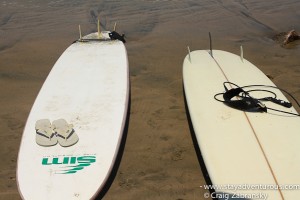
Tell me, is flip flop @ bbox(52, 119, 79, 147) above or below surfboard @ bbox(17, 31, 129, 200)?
above

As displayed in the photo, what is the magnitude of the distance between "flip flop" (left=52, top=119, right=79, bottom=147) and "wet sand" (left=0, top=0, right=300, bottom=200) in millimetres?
613

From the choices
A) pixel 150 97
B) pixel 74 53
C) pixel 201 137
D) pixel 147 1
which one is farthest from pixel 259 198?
pixel 147 1

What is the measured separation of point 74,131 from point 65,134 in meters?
0.12

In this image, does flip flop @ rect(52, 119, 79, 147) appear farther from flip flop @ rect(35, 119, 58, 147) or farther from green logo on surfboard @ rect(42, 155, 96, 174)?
green logo on surfboard @ rect(42, 155, 96, 174)

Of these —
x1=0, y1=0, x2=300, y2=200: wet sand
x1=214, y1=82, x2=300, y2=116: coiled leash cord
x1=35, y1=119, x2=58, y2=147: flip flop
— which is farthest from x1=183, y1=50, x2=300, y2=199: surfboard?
x1=35, y1=119, x2=58, y2=147: flip flop

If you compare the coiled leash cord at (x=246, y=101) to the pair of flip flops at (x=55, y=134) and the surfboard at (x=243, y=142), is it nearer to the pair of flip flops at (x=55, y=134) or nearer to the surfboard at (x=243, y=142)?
the surfboard at (x=243, y=142)

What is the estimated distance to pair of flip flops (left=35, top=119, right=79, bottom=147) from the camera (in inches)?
150

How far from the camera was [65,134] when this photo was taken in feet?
12.7

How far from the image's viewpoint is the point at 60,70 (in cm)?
548

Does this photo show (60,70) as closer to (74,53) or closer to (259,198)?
(74,53)

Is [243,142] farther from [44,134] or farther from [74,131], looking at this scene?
[44,134]

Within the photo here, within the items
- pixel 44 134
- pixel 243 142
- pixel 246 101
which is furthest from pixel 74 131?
pixel 246 101

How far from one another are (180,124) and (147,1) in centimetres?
593

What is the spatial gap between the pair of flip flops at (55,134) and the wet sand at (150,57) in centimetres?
52
